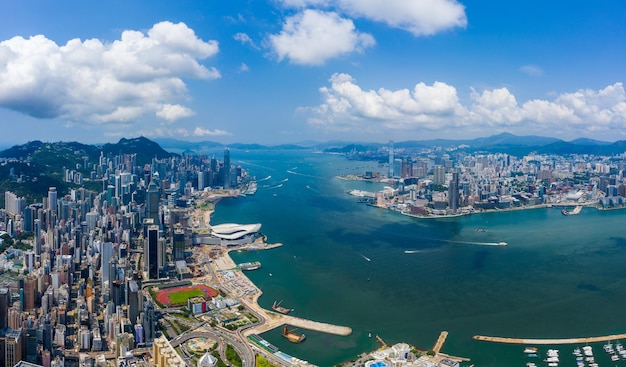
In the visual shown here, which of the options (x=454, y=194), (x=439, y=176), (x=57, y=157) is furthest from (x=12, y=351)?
(x=439, y=176)

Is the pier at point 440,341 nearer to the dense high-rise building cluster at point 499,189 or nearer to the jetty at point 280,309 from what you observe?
the jetty at point 280,309

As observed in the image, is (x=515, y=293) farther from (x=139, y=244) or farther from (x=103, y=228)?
(x=103, y=228)

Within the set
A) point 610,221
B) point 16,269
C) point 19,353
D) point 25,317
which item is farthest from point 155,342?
point 610,221

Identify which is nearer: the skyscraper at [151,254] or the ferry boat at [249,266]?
the skyscraper at [151,254]

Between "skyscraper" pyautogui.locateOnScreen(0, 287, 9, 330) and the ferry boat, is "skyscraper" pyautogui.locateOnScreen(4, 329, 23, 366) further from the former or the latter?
the ferry boat

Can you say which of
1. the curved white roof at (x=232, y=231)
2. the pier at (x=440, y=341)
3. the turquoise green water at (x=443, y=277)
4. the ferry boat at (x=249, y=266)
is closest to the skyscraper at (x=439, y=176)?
the turquoise green water at (x=443, y=277)

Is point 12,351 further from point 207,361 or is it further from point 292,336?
point 292,336
